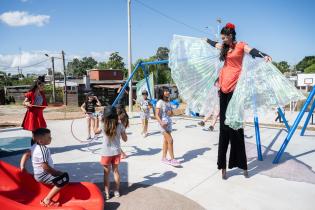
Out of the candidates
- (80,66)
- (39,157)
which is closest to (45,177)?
(39,157)

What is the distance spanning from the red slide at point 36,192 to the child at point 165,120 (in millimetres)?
1906

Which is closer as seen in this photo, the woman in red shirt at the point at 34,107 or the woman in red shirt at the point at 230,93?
the woman in red shirt at the point at 230,93

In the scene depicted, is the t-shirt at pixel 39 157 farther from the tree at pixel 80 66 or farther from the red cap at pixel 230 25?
the tree at pixel 80 66

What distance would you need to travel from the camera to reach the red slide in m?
3.42

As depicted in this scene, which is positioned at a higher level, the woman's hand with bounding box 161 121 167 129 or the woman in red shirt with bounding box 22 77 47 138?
the woman in red shirt with bounding box 22 77 47 138

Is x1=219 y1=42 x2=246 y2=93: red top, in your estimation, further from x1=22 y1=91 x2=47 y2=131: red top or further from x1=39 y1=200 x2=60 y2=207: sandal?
x1=22 y1=91 x2=47 y2=131: red top

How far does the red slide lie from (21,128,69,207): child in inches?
7.0

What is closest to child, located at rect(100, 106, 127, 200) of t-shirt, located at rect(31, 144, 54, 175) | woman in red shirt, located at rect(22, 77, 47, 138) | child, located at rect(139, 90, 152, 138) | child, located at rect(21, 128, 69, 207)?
child, located at rect(21, 128, 69, 207)

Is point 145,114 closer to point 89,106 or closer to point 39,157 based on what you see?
point 89,106

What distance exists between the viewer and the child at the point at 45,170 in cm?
332

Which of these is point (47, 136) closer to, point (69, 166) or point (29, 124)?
point (69, 166)

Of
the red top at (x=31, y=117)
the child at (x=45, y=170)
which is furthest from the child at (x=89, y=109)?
the child at (x=45, y=170)

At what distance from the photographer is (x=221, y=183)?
176 inches

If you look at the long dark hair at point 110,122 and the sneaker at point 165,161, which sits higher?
the long dark hair at point 110,122
